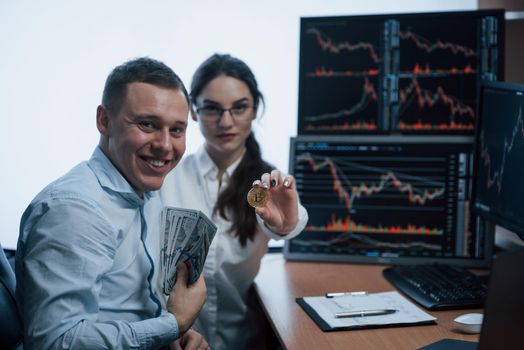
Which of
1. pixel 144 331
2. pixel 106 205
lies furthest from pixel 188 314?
pixel 106 205

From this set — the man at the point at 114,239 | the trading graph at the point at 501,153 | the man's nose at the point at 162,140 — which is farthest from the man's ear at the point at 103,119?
the trading graph at the point at 501,153

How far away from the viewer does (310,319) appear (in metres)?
1.58

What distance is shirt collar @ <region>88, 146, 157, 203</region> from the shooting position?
1.47 meters

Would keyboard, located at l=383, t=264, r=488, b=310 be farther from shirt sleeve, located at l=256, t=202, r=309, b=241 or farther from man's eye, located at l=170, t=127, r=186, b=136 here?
man's eye, located at l=170, t=127, r=186, b=136

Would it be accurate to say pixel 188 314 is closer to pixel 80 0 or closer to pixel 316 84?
pixel 316 84

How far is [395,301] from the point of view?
1.69m

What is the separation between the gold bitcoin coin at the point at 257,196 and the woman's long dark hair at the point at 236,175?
30cm

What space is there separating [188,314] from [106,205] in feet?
1.06

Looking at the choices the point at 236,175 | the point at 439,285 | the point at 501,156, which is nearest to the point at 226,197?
the point at 236,175

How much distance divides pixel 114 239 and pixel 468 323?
0.83 metres

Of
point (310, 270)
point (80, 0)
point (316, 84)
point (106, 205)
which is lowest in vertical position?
point (310, 270)

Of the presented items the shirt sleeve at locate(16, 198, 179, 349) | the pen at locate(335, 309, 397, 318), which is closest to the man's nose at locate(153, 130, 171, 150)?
the shirt sleeve at locate(16, 198, 179, 349)

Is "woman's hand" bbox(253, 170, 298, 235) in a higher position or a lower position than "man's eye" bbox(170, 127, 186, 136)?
lower

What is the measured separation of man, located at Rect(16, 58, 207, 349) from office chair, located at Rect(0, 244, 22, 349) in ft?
0.28
